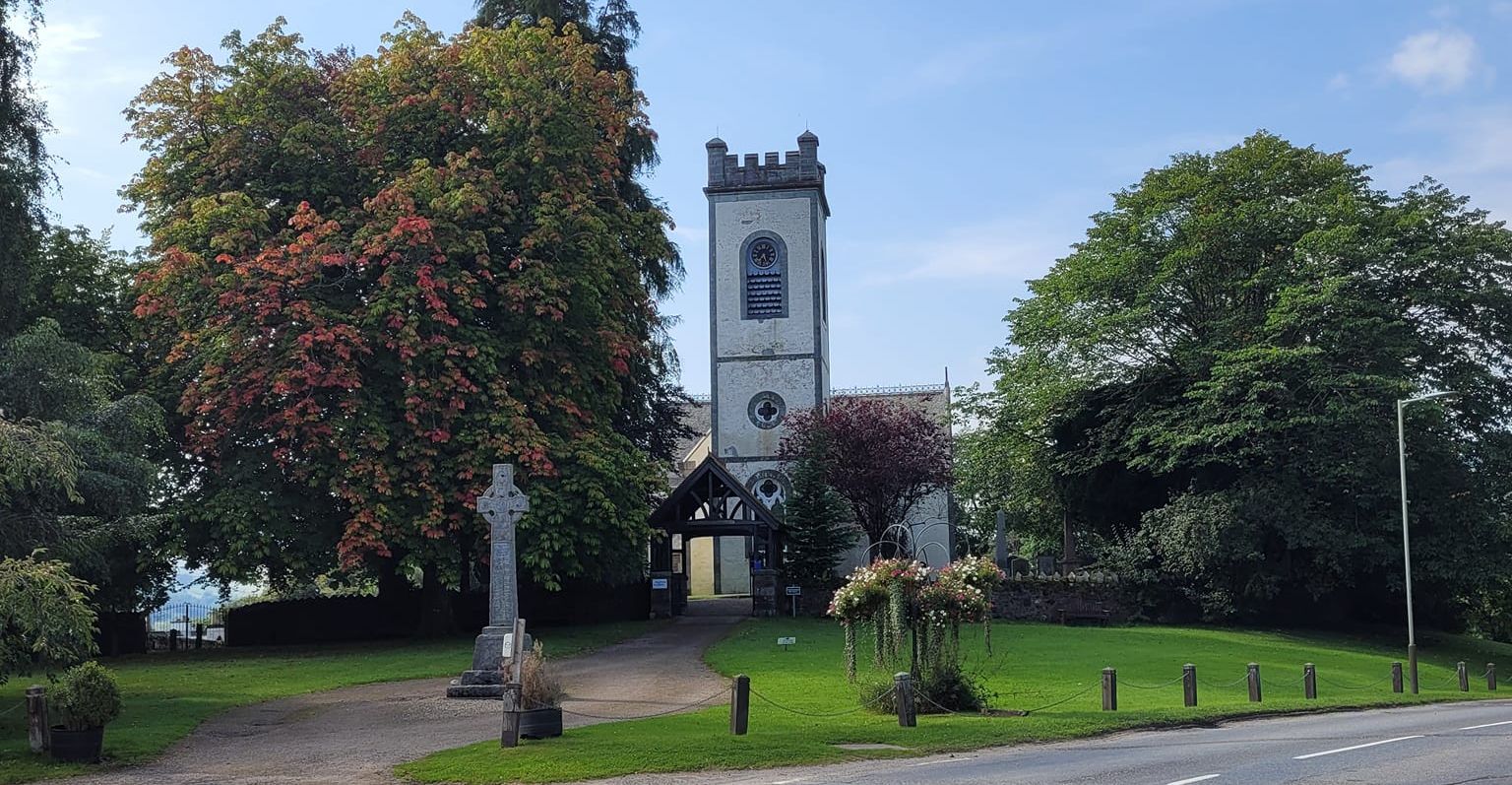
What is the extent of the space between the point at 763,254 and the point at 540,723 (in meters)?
37.5

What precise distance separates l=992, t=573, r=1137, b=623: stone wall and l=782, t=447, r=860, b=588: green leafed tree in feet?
16.6

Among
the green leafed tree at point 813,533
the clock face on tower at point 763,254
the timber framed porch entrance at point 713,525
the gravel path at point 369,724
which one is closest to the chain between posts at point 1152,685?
the gravel path at point 369,724

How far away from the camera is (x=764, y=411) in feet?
170

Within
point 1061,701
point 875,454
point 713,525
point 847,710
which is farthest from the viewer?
point 875,454

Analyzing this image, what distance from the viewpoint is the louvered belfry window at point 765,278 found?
52250 mm

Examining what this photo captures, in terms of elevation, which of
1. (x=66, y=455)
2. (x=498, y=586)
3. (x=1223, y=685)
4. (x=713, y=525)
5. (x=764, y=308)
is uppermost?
(x=764, y=308)

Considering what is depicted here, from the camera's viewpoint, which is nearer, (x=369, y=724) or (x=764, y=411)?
(x=369, y=724)

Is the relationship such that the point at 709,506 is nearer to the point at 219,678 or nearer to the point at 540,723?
the point at 219,678

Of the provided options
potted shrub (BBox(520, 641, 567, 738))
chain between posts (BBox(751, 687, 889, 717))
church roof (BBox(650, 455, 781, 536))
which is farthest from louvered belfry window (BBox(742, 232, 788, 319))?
potted shrub (BBox(520, 641, 567, 738))

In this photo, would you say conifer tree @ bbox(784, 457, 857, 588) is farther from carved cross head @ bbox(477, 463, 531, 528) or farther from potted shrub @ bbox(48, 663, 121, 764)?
potted shrub @ bbox(48, 663, 121, 764)

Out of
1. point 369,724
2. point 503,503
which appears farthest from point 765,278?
point 369,724

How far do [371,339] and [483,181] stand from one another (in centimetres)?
431

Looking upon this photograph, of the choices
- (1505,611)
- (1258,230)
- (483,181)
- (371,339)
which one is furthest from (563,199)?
(1505,611)

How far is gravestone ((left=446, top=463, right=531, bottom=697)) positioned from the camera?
21.9 meters
